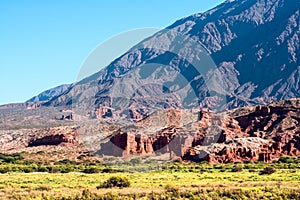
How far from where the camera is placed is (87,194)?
32.8 metres

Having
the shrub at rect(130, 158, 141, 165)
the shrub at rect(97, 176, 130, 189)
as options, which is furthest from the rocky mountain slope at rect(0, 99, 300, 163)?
the shrub at rect(97, 176, 130, 189)

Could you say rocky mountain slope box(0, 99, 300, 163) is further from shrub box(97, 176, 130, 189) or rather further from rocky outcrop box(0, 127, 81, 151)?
shrub box(97, 176, 130, 189)

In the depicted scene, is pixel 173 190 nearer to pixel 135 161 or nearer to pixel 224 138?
pixel 135 161

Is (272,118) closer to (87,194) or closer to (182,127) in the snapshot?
(182,127)

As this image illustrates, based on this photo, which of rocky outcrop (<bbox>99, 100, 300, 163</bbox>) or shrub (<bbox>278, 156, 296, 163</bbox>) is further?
rocky outcrop (<bbox>99, 100, 300, 163</bbox>)

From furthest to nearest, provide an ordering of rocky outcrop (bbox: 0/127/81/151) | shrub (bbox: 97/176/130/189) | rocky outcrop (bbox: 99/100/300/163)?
rocky outcrop (bbox: 0/127/81/151) < rocky outcrop (bbox: 99/100/300/163) < shrub (bbox: 97/176/130/189)

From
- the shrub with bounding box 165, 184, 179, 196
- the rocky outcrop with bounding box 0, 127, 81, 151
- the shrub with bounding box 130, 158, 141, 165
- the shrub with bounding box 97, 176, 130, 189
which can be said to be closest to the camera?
the shrub with bounding box 165, 184, 179, 196

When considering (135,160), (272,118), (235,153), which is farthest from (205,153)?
(272,118)

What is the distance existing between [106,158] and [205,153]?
17835 mm

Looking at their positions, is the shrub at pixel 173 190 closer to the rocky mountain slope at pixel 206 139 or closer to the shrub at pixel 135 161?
the rocky mountain slope at pixel 206 139

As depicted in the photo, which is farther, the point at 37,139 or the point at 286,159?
the point at 37,139

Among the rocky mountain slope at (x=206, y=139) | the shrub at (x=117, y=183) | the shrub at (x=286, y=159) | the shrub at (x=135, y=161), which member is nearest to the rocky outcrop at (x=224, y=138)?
the rocky mountain slope at (x=206, y=139)

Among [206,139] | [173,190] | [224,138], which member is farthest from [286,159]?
[173,190]

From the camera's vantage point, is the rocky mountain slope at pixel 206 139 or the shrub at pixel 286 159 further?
the rocky mountain slope at pixel 206 139
